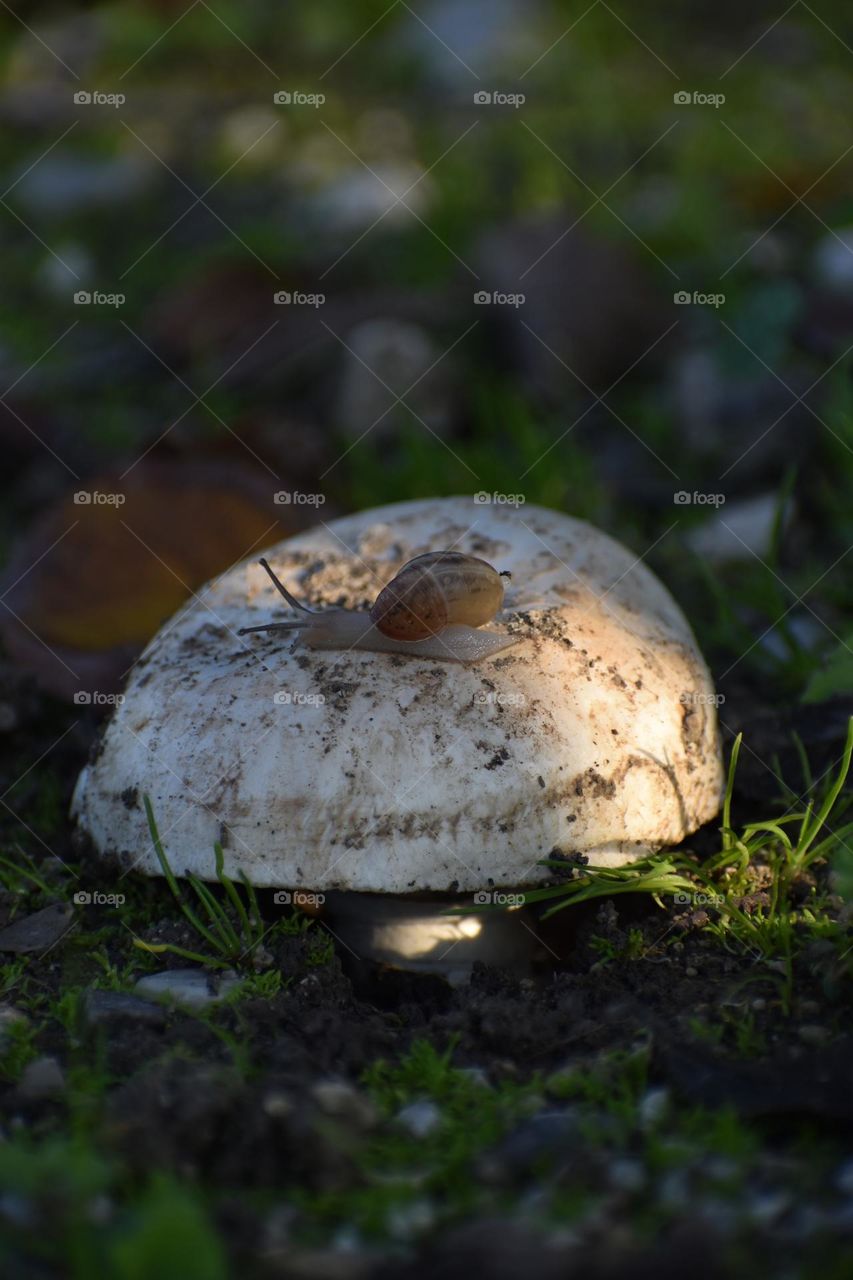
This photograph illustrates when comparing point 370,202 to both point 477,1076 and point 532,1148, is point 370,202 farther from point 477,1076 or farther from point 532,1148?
point 532,1148

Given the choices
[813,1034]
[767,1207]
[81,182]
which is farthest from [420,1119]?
[81,182]

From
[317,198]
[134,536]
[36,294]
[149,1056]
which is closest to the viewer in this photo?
[149,1056]

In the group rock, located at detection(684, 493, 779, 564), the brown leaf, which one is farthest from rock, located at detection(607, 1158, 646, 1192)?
rock, located at detection(684, 493, 779, 564)

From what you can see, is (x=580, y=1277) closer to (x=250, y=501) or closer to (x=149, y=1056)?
(x=149, y=1056)

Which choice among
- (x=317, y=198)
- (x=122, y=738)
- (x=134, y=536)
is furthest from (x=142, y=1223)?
(x=317, y=198)

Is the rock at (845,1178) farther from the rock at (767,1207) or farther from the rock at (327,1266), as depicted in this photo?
the rock at (327,1266)

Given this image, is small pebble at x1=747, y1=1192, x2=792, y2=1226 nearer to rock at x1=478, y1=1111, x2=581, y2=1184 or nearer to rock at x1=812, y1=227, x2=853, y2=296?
rock at x1=478, y1=1111, x2=581, y2=1184
